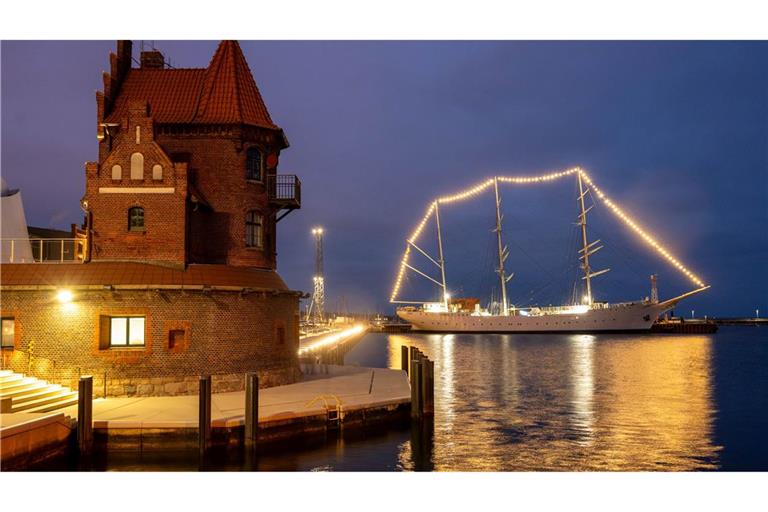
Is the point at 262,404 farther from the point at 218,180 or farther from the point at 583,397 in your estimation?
the point at 583,397

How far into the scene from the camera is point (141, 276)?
79.3 feet

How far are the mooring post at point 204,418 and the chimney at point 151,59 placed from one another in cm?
1937

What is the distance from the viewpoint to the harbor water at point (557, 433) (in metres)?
19.4

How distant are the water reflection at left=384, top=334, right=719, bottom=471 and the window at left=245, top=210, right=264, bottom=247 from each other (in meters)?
10.8

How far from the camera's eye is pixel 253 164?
28.8 m

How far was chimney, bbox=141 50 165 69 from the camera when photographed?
104 feet

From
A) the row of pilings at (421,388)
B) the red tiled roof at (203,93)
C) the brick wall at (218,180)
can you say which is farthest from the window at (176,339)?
the red tiled roof at (203,93)

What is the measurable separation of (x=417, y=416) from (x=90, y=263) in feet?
43.5

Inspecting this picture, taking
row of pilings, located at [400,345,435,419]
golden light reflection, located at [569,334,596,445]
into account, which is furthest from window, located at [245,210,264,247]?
golden light reflection, located at [569,334,596,445]

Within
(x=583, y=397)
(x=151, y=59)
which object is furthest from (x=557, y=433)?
(x=151, y=59)

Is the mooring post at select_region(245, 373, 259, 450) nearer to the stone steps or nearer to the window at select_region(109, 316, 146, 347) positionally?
the stone steps
